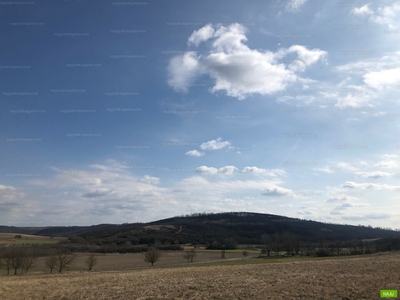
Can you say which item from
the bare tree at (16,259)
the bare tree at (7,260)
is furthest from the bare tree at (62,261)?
the bare tree at (7,260)

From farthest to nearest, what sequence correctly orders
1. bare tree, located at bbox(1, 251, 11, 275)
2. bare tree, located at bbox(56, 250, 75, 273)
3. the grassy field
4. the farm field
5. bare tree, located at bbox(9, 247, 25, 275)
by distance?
1. the farm field
2. the grassy field
3. bare tree, located at bbox(56, 250, 75, 273)
4. bare tree, located at bbox(9, 247, 25, 275)
5. bare tree, located at bbox(1, 251, 11, 275)

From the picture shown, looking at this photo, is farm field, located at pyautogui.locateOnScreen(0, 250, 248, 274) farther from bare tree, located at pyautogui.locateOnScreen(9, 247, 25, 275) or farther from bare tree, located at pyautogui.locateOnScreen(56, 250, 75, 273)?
bare tree, located at pyautogui.locateOnScreen(9, 247, 25, 275)

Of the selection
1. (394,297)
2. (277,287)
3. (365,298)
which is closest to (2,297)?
(277,287)

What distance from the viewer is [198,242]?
187875 millimetres

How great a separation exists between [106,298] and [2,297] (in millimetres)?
8876

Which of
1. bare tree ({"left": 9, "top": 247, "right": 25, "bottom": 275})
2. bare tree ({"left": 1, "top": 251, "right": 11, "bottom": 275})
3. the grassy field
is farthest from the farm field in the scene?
bare tree ({"left": 9, "top": 247, "right": 25, "bottom": 275})

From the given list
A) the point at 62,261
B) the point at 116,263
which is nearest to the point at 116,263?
the point at 116,263

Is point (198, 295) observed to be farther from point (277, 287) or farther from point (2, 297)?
point (2, 297)

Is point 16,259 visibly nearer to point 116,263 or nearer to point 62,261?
point 62,261

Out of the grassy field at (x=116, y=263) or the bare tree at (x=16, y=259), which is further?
the grassy field at (x=116, y=263)

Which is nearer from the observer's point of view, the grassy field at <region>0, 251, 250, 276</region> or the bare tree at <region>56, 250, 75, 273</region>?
the bare tree at <region>56, 250, 75, 273</region>

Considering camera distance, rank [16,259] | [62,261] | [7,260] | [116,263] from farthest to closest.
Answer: [116,263], [62,261], [16,259], [7,260]

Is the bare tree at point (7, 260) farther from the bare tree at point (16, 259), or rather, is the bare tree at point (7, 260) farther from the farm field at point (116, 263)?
the farm field at point (116, 263)

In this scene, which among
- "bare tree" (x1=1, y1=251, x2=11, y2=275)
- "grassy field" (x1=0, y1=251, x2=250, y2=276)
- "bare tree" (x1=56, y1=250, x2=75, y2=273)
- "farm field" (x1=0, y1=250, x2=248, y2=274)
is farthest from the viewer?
"farm field" (x1=0, y1=250, x2=248, y2=274)
